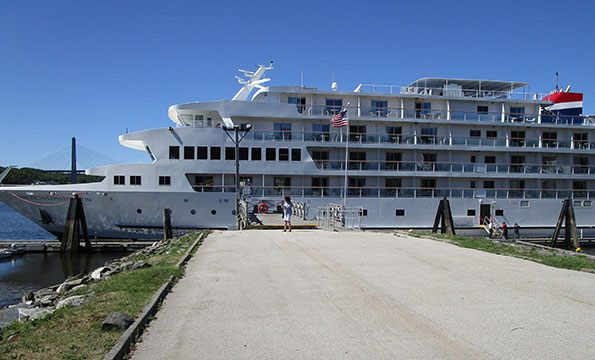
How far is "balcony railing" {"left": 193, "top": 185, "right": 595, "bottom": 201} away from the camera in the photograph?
26.4 metres

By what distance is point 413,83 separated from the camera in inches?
1217

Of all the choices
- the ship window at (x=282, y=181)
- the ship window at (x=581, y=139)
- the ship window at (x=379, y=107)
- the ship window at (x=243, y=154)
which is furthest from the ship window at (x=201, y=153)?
the ship window at (x=581, y=139)

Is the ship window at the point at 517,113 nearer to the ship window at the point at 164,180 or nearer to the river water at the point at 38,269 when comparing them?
the ship window at the point at 164,180

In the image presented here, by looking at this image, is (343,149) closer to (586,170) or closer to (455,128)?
(455,128)

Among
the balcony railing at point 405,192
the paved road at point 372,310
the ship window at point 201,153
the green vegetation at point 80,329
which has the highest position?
the ship window at point 201,153

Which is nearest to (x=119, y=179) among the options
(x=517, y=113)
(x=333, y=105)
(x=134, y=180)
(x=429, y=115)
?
(x=134, y=180)

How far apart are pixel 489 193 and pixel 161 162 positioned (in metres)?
21.5

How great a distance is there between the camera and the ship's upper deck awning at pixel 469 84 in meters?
30.3

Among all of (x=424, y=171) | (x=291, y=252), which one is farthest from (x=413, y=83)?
(x=291, y=252)

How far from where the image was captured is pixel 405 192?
28.6 metres

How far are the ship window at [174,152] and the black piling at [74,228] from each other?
538 cm

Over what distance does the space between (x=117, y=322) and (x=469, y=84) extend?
31.1m

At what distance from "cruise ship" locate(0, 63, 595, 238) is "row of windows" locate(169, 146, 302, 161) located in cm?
8

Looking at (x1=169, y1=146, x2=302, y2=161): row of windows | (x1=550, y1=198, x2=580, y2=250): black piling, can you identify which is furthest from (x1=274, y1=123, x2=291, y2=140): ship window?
(x1=550, y1=198, x2=580, y2=250): black piling
